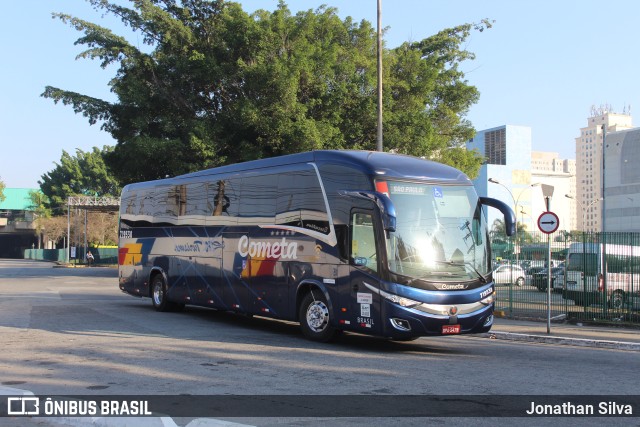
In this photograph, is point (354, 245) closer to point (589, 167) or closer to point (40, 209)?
point (40, 209)

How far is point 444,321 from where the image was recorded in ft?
36.3

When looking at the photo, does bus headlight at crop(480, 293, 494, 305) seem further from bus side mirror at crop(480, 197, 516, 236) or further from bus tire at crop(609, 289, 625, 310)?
bus tire at crop(609, 289, 625, 310)

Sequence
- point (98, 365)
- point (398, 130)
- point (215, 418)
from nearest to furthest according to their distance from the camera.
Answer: point (215, 418) < point (98, 365) < point (398, 130)

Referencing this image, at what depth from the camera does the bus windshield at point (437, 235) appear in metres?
11.1

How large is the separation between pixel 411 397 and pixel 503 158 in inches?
4692

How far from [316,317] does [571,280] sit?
869cm

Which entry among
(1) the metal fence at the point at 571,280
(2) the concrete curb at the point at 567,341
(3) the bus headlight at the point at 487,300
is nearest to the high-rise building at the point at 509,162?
(1) the metal fence at the point at 571,280

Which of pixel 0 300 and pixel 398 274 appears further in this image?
pixel 0 300

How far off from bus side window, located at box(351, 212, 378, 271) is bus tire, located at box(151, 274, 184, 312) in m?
8.03

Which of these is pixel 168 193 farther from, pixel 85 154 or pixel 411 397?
A: pixel 85 154

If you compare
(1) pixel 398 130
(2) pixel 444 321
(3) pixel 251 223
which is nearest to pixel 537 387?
(2) pixel 444 321

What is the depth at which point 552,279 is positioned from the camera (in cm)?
1794

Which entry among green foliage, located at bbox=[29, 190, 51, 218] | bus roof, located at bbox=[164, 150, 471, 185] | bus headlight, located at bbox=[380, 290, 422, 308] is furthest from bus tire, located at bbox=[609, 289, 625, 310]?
green foliage, located at bbox=[29, 190, 51, 218]

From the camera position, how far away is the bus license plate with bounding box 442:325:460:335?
11070mm
